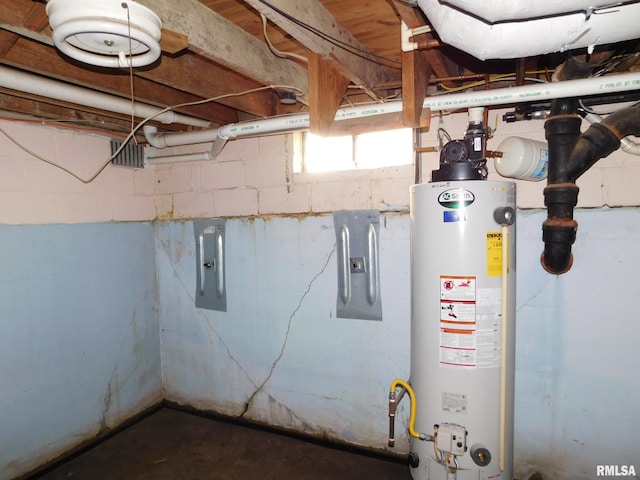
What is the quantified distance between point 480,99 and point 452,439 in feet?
4.98

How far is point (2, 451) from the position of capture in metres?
2.20

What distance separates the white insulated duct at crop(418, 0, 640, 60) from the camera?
35.5 inches

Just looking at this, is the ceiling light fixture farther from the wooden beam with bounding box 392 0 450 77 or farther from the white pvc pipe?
the white pvc pipe

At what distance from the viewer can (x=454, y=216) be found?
166 cm

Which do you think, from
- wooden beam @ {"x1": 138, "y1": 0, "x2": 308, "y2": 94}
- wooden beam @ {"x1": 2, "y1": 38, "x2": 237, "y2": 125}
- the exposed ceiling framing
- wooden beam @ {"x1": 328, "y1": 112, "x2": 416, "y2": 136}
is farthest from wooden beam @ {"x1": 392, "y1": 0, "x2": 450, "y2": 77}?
wooden beam @ {"x1": 2, "y1": 38, "x2": 237, "y2": 125}

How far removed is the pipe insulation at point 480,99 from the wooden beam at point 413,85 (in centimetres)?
13

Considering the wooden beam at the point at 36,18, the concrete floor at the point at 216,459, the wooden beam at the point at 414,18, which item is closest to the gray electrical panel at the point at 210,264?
the concrete floor at the point at 216,459

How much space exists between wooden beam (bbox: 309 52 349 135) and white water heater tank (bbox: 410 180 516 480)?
55cm

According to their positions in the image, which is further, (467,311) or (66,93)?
(66,93)

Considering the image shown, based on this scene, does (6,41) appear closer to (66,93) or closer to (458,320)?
(66,93)

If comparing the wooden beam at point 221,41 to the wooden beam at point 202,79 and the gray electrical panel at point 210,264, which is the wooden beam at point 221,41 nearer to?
the wooden beam at point 202,79

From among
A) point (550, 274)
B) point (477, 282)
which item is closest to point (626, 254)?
point (550, 274)

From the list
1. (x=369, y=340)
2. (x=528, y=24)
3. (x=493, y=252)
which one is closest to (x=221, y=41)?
(x=528, y=24)

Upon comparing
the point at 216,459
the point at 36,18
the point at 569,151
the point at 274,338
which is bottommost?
the point at 216,459
